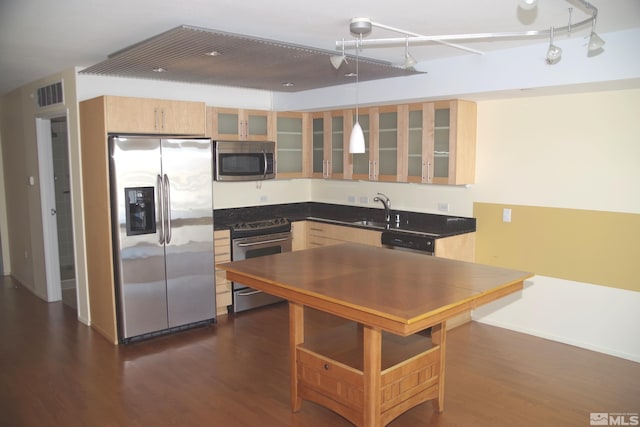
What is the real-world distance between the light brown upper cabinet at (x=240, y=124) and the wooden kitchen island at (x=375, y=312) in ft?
7.25

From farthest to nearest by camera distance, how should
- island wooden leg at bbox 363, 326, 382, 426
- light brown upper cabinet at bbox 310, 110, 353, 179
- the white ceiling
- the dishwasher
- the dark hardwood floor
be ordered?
light brown upper cabinet at bbox 310, 110, 353, 179, the dishwasher, the dark hardwood floor, the white ceiling, island wooden leg at bbox 363, 326, 382, 426

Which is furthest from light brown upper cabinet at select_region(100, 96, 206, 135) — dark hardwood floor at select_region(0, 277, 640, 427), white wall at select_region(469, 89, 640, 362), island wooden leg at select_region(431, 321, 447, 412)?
island wooden leg at select_region(431, 321, 447, 412)

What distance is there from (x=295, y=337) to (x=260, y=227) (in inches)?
95.1

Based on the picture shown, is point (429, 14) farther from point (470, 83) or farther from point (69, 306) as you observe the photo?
point (69, 306)

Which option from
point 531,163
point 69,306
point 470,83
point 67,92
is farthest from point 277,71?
point 69,306

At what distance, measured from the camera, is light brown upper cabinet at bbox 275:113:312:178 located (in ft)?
19.0

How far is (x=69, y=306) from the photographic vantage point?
554 cm

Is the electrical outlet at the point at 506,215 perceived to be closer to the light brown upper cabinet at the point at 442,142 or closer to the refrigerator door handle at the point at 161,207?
the light brown upper cabinet at the point at 442,142

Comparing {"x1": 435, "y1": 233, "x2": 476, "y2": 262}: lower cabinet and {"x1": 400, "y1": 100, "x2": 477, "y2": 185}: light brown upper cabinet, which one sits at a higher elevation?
{"x1": 400, "y1": 100, "x2": 477, "y2": 185}: light brown upper cabinet

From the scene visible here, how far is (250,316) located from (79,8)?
3347mm

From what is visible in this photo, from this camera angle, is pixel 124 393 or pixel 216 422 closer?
pixel 216 422

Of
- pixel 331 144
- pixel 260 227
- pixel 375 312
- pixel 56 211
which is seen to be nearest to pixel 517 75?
pixel 331 144

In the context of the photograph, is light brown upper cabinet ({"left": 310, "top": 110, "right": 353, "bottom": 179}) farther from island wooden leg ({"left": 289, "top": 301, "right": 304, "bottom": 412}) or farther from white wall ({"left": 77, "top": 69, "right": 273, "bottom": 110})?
island wooden leg ({"left": 289, "top": 301, "right": 304, "bottom": 412})

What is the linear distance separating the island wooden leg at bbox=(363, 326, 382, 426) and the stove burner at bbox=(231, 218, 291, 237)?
110 inches
